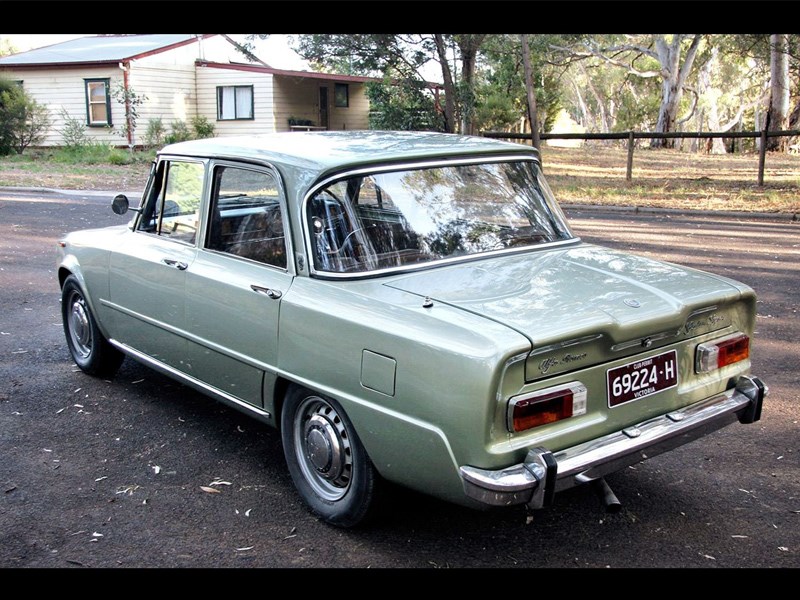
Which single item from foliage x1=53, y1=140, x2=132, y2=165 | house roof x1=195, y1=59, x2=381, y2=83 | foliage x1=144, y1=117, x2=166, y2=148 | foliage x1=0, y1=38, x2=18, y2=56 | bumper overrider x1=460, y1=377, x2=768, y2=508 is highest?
foliage x1=0, y1=38, x2=18, y2=56

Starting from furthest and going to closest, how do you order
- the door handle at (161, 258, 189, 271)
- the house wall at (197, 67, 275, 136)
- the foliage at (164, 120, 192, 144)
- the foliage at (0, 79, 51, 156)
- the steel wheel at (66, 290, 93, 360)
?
1. the house wall at (197, 67, 275, 136)
2. the foliage at (164, 120, 192, 144)
3. the foliage at (0, 79, 51, 156)
4. the steel wheel at (66, 290, 93, 360)
5. the door handle at (161, 258, 189, 271)

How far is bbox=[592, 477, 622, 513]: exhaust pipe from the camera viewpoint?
11.2 feet

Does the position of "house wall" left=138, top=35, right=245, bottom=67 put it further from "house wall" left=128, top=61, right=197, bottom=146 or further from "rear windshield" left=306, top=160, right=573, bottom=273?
"rear windshield" left=306, top=160, right=573, bottom=273

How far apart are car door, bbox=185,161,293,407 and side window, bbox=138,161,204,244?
0.23 m

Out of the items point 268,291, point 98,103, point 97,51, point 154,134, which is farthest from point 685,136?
point 97,51

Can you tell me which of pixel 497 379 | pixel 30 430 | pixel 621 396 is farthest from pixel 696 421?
pixel 30 430

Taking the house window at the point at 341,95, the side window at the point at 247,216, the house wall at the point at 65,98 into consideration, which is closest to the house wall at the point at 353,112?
the house window at the point at 341,95

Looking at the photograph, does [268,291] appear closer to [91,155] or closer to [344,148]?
[344,148]

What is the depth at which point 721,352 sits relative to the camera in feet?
12.8

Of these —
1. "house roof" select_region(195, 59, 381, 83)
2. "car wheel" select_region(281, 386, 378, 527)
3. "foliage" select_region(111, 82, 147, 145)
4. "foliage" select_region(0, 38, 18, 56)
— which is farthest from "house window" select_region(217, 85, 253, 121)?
"foliage" select_region(0, 38, 18, 56)

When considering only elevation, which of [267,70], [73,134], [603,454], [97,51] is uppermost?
[97,51]

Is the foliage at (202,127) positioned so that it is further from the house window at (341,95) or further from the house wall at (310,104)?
the house window at (341,95)

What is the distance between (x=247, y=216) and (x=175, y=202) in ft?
2.91

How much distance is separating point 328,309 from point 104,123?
29.1 meters
